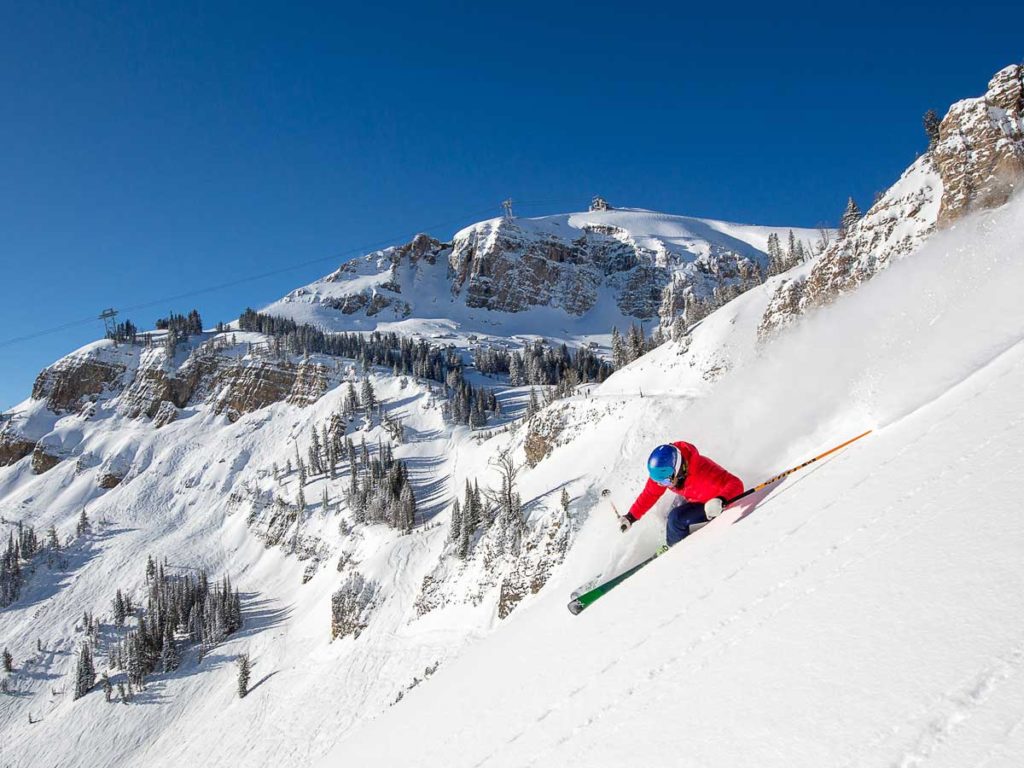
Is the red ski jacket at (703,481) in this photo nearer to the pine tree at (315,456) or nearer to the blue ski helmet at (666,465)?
the blue ski helmet at (666,465)

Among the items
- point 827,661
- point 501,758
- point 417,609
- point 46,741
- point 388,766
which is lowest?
point 46,741

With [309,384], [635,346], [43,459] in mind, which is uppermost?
[43,459]

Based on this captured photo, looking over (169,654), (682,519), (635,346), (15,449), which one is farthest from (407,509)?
(15,449)

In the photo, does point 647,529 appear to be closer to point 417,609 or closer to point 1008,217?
point 1008,217

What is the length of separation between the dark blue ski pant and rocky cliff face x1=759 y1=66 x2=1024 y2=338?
123ft

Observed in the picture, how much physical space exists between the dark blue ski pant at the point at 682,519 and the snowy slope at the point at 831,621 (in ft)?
2.47

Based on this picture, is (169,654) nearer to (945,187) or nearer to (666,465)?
(666,465)

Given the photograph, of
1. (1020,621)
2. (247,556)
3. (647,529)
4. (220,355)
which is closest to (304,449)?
(247,556)

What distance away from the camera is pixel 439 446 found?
3713 inches

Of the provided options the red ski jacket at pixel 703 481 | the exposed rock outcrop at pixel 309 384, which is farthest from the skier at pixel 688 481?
the exposed rock outcrop at pixel 309 384

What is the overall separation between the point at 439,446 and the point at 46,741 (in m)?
58.7

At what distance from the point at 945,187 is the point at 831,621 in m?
52.8

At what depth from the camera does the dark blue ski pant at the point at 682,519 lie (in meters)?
8.56

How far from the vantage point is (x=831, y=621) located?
11.8ft
